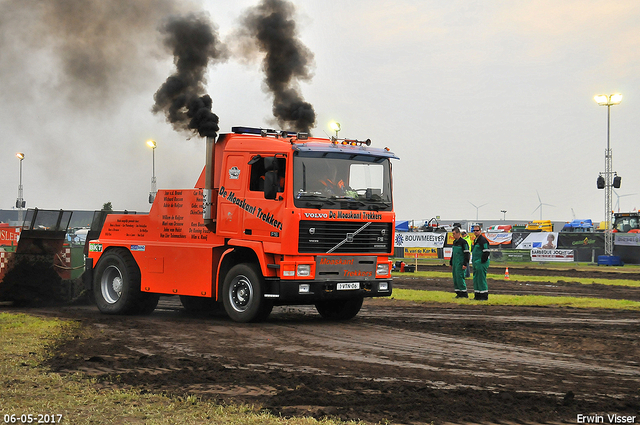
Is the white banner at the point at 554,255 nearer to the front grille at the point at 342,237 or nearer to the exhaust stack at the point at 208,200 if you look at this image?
the front grille at the point at 342,237

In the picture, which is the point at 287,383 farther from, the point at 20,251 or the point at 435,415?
the point at 20,251

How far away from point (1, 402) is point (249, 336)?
5188 millimetres

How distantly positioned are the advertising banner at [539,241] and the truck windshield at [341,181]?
28.3m

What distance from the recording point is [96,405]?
641cm

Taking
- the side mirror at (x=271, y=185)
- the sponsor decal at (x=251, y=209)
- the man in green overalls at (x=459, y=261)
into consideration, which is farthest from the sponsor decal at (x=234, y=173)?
the man in green overalls at (x=459, y=261)

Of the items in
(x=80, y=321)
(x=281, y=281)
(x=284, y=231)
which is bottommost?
(x=80, y=321)

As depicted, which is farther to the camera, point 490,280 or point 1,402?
point 490,280

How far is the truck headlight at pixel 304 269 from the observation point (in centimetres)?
1230

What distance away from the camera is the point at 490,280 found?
26500mm

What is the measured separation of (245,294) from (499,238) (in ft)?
104

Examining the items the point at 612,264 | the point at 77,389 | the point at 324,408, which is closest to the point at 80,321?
the point at 77,389

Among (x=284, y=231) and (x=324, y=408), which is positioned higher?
(x=284, y=231)

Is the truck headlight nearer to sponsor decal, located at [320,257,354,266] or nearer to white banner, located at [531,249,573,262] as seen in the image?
sponsor decal, located at [320,257,354,266]

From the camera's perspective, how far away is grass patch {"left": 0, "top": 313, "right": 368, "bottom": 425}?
5914mm
